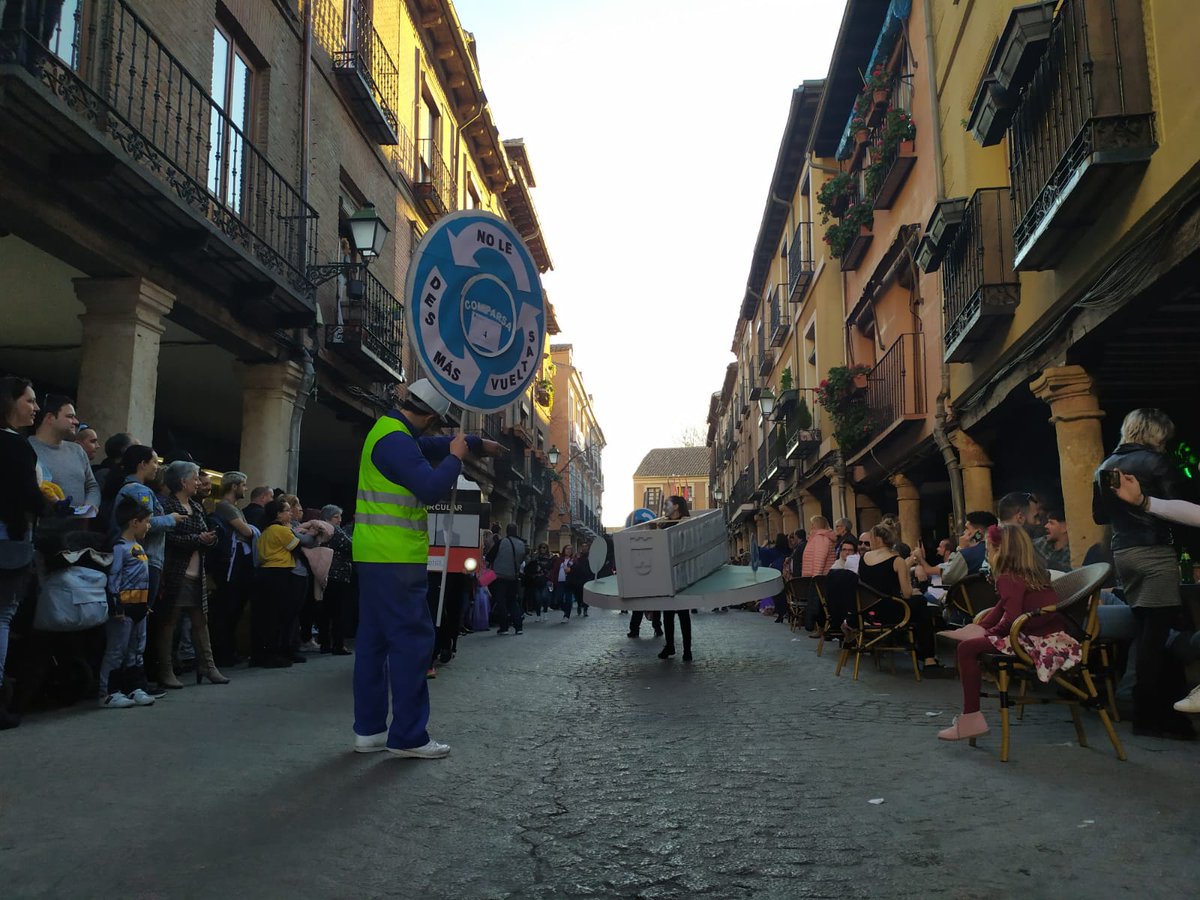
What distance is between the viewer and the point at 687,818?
3576mm

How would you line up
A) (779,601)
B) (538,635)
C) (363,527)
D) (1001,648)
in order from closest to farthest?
(363,527) < (1001,648) < (538,635) < (779,601)

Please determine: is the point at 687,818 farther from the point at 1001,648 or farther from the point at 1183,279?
the point at 1183,279

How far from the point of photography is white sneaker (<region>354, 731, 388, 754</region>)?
468cm

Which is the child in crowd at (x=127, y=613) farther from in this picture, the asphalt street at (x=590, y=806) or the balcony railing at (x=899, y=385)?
the balcony railing at (x=899, y=385)

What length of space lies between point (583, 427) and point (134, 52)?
194 feet

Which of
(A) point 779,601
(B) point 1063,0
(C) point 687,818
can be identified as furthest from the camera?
(A) point 779,601

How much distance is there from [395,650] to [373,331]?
12.2 metres

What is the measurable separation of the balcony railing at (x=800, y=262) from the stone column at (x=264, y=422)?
1384 centimetres

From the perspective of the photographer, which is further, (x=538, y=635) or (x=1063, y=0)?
(x=538, y=635)

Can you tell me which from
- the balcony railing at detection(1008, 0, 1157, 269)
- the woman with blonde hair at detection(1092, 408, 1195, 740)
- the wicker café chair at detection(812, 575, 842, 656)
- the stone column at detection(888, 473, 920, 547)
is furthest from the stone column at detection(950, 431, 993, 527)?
the woman with blonde hair at detection(1092, 408, 1195, 740)

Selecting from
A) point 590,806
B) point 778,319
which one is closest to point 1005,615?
point 590,806

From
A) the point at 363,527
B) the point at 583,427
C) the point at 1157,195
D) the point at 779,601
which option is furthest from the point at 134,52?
the point at 583,427

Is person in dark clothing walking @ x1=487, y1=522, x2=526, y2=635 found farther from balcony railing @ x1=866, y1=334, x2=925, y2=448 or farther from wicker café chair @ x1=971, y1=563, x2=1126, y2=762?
wicker café chair @ x1=971, y1=563, x2=1126, y2=762

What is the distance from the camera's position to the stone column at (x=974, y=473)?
12.2 metres
